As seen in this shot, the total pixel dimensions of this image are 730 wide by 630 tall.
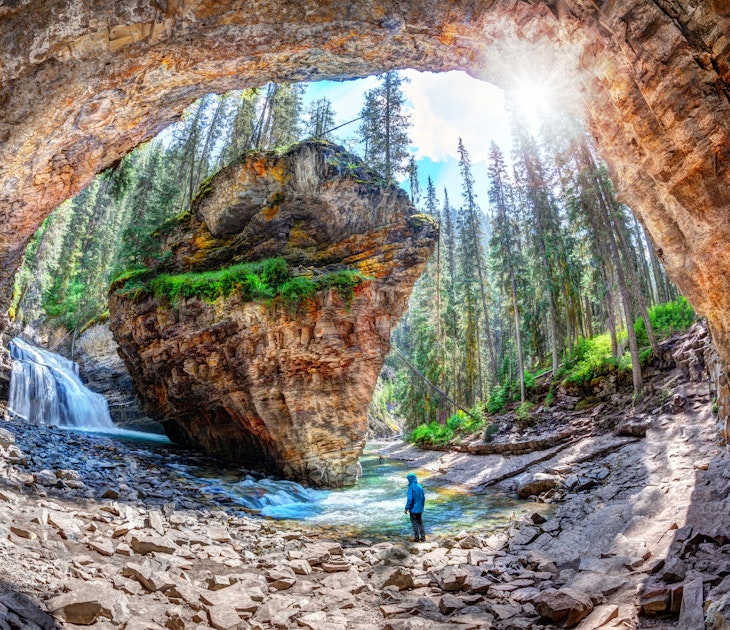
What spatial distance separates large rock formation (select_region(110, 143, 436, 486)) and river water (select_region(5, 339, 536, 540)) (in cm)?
191

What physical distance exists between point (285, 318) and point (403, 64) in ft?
36.6

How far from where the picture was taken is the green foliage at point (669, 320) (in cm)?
2056

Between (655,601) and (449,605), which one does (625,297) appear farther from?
(449,605)

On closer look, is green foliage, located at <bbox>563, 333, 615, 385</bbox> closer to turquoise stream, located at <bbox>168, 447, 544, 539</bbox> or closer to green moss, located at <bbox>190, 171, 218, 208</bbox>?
turquoise stream, located at <bbox>168, 447, 544, 539</bbox>

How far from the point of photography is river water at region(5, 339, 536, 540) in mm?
11320

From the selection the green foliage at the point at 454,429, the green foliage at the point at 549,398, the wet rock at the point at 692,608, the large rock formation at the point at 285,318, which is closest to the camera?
the wet rock at the point at 692,608

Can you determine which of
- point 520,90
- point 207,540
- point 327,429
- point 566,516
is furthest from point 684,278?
point 327,429

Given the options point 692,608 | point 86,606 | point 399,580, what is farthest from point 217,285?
point 692,608

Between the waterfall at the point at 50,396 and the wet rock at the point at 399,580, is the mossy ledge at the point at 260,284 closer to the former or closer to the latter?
the waterfall at the point at 50,396

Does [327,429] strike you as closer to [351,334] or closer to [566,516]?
[351,334]

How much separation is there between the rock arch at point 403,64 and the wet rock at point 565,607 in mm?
3508

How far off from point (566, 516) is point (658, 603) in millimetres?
5928

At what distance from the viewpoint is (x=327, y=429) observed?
1736 cm

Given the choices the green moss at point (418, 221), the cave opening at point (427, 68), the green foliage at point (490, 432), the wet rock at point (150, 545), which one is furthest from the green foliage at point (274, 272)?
the green foliage at point (490, 432)
